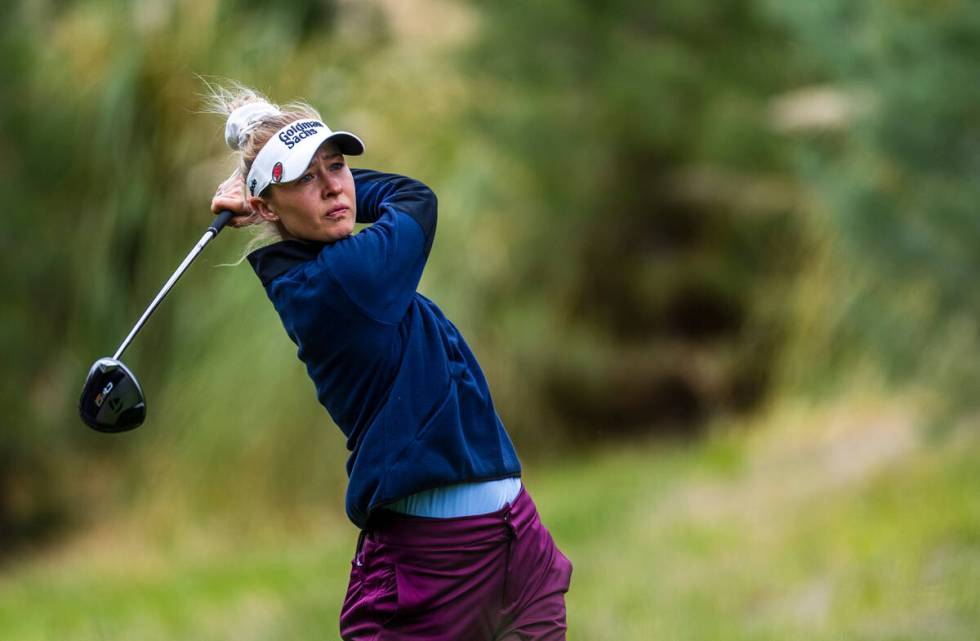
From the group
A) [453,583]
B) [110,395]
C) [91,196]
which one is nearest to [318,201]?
[110,395]

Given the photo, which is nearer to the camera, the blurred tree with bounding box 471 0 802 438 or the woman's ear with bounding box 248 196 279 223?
the woman's ear with bounding box 248 196 279 223

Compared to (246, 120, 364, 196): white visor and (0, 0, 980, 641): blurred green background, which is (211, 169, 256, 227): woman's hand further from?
(0, 0, 980, 641): blurred green background

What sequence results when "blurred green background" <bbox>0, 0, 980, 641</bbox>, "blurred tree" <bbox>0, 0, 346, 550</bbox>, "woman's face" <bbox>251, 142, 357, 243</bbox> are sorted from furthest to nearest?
"blurred tree" <bbox>0, 0, 346, 550</bbox> < "blurred green background" <bbox>0, 0, 980, 641</bbox> < "woman's face" <bbox>251, 142, 357, 243</bbox>

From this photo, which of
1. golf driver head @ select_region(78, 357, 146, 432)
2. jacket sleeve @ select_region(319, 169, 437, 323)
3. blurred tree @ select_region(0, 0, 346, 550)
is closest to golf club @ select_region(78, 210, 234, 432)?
golf driver head @ select_region(78, 357, 146, 432)

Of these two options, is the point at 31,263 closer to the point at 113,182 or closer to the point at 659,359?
the point at 113,182

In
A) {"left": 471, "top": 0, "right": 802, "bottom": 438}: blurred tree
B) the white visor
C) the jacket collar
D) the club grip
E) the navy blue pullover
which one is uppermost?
{"left": 471, "top": 0, "right": 802, "bottom": 438}: blurred tree

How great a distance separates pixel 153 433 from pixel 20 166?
2.11 m

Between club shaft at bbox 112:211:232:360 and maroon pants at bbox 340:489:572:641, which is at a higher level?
club shaft at bbox 112:211:232:360

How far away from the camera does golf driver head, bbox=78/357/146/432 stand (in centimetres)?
323

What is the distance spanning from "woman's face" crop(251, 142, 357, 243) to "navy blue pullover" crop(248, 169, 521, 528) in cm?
5

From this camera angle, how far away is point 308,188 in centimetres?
331

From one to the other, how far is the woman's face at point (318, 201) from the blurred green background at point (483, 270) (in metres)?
4.98

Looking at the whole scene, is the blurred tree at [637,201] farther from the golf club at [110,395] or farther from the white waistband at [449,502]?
the golf club at [110,395]

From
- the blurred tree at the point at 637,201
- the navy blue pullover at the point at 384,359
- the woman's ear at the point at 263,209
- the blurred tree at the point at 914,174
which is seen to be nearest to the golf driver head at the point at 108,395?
the navy blue pullover at the point at 384,359
